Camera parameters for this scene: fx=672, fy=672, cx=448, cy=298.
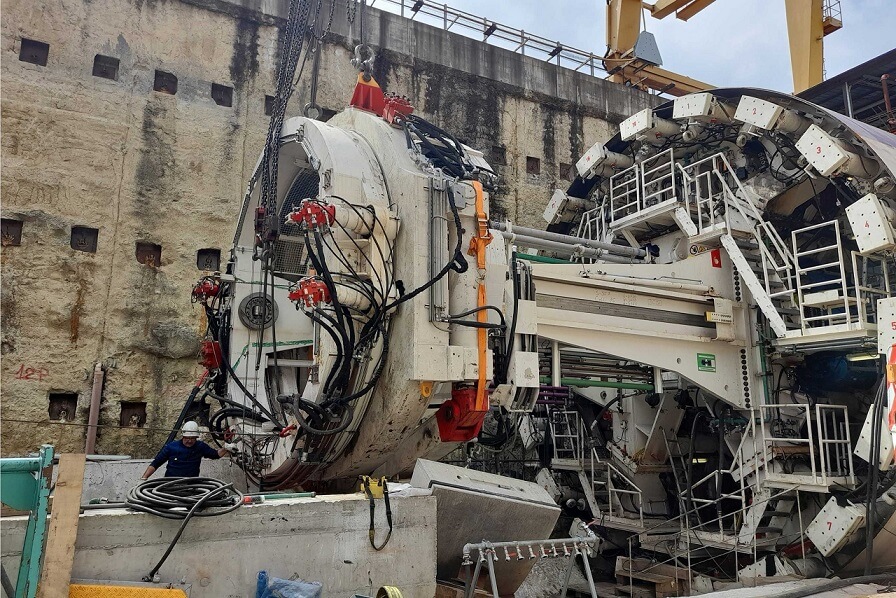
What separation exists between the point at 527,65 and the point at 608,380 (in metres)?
8.99

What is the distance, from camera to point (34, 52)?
1005cm

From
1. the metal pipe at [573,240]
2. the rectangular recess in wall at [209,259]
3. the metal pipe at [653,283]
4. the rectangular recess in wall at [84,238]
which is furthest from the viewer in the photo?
the rectangular recess in wall at [209,259]

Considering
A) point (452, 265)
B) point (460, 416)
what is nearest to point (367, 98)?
point (452, 265)

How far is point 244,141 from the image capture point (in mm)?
11164

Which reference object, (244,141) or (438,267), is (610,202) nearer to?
(438,267)

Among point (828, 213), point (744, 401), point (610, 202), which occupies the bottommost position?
point (744, 401)

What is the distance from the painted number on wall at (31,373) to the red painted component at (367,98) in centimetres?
601

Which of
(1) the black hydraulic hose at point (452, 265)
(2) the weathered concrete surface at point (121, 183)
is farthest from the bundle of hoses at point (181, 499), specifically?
(2) the weathered concrete surface at point (121, 183)

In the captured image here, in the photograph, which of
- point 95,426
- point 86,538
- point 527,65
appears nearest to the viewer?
point 86,538

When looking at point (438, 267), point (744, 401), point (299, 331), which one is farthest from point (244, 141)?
point (744, 401)

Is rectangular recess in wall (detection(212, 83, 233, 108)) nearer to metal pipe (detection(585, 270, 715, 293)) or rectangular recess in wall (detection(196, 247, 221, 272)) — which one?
rectangular recess in wall (detection(196, 247, 221, 272))

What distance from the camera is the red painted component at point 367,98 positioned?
6711mm

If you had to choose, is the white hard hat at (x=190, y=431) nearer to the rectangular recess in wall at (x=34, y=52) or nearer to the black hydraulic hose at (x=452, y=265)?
the black hydraulic hose at (x=452, y=265)

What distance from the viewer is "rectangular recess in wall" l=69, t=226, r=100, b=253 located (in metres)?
9.80
